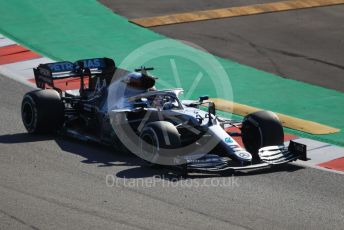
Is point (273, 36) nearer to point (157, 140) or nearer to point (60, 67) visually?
point (60, 67)

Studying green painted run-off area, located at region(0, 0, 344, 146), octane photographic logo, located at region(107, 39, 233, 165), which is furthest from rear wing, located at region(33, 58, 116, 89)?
green painted run-off area, located at region(0, 0, 344, 146)

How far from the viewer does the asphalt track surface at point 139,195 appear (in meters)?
12.2

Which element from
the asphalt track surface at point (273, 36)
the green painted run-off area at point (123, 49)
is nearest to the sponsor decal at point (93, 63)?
the green painted run-off area at point (123, 49)

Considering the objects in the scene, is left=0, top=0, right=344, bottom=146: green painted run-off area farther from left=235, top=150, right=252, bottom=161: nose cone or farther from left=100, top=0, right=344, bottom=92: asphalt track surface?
left=235, top=150, right=252, bottom=161: nose cone

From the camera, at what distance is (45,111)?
16562 mm

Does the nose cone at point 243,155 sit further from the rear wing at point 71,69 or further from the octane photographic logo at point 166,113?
the rear wing at point 71,69

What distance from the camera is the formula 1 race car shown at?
47.7 feet

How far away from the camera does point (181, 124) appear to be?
15.1 m

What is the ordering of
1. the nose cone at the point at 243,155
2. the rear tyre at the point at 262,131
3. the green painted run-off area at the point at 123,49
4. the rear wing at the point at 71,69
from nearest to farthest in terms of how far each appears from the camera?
the nose cone at the point at 243,155 → the rear tyre at the point at 262,131 → the rear wing at the point at 71,69 → the green painted run-off area at the point at 123,49

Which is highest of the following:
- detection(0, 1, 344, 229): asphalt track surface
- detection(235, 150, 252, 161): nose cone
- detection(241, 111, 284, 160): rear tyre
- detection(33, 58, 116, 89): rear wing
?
detection(33, 58, 116, 89): rear wing

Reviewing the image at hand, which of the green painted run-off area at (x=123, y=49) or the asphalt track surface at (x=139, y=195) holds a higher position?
the green painted run-off area at (x=123, y=49)

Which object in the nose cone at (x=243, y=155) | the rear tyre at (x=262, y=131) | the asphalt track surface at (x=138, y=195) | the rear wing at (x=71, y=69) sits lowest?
the asphalt track surface at (x=138, y=195)

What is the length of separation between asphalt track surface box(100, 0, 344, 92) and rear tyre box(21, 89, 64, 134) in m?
6.67

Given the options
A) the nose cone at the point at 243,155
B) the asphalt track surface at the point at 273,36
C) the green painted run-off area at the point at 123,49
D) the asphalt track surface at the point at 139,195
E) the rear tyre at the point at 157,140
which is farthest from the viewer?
the asphalt track surface at the point at 273,36
